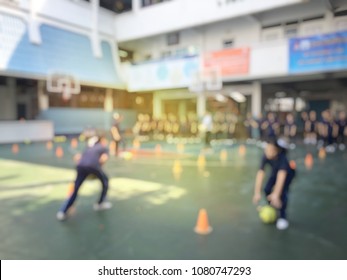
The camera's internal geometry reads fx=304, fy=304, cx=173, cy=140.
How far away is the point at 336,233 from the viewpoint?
388 cm

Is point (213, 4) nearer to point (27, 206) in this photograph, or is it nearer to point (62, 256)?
point (27, 206)

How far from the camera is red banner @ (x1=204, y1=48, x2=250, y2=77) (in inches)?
666

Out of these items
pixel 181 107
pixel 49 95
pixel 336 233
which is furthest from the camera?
pixel 181 107

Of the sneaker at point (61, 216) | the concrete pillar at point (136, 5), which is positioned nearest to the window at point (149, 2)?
the concrete pillar at point (136, 5)

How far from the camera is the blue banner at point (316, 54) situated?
44.3ft

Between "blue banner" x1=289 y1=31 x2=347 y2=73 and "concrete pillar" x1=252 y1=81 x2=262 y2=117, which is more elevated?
"blue banner" x1=289 y1=31 x2=347 y2=73

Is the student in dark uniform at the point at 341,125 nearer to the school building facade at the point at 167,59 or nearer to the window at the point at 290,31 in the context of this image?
the school building facade at the point at 167,59

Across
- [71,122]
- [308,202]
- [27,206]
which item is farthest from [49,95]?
[308,202]

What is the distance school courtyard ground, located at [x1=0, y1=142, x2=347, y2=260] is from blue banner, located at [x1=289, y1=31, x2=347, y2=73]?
25.1 feet

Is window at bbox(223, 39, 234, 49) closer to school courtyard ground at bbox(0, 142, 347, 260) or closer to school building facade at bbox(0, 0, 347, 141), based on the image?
school building facade at bbox(0, 0, 347, 141)

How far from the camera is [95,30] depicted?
66.2 feet

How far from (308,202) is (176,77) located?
15100 mm

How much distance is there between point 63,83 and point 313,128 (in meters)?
14.5

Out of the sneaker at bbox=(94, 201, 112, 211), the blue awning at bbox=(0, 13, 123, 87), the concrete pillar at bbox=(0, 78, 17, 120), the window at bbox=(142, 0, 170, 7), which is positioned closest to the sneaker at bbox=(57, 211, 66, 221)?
the sneaker at bbox=(94, 201, 112, 211)
